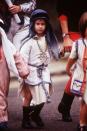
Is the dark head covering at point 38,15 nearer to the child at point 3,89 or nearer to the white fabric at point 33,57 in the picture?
the white fabric at point 33,57

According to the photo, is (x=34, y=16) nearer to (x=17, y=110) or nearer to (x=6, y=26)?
(x=6, y=26)

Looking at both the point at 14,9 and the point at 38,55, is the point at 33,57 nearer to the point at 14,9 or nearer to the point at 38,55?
the point at 38,55

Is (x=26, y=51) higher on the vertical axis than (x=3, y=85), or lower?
higher

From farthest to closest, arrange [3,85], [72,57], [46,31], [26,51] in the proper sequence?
1. [46,31]
2. [26,51]
3. [3,85]
4. [72,57]

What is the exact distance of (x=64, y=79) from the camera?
10.8 m

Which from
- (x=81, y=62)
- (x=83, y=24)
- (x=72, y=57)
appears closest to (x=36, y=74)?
(x=72, y=57)

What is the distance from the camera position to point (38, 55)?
7418 mm

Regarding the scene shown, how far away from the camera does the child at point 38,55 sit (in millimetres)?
7391

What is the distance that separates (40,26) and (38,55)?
0.31 meters

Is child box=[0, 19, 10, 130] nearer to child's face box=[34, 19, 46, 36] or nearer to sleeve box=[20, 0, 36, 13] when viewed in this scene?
child's face box=[34, 19, 46, 36]

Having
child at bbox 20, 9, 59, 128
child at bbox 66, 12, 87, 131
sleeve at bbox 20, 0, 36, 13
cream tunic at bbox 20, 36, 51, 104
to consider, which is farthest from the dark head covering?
child at bbox 66, 12, 87, 131

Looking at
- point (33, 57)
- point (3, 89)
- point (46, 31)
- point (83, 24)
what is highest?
point (83, 24)

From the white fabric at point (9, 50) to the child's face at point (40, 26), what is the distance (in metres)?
0.36

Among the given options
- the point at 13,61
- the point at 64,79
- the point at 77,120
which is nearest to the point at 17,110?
the point at 77,120
